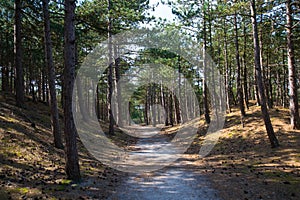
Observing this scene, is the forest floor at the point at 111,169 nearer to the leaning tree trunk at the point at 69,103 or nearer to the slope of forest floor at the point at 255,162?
the slope of forest floor at the point at 255,162

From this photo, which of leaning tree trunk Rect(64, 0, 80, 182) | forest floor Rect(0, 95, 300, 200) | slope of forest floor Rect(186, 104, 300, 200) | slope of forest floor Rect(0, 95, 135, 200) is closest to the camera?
slope of forest floor Rect(0, 95, 135, 200)

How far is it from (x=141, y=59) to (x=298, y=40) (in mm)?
13110

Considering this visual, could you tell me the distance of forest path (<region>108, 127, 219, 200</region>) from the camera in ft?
23.6

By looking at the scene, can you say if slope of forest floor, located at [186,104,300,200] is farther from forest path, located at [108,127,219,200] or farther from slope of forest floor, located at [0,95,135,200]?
slope of forest floor, located at [0,95,135,200]

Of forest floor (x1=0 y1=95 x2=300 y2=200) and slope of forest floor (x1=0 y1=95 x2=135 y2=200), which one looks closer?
slope of forest floor (x1=0 y1=95 x2=135 y2=200)

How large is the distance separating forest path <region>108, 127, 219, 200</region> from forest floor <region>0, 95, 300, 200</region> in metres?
0.29

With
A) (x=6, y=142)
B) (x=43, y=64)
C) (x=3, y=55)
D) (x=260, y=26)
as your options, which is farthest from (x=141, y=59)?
(x=6, y=142)

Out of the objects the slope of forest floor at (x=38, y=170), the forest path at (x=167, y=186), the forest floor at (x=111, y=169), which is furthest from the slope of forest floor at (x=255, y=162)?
the slope of forest floor at (x=38, y=170)

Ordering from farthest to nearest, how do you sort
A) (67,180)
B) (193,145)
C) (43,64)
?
(43,64), (193,145), (67,180)

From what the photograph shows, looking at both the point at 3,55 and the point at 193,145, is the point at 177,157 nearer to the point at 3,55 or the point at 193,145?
the point at 193,145

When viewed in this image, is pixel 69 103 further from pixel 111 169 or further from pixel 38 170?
pixel 111 169

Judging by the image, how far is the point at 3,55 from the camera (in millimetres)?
23000

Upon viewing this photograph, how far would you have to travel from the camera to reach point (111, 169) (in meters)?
10.7

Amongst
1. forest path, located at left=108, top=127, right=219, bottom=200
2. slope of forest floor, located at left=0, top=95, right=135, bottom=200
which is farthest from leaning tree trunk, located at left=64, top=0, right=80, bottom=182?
forest path, located at left=108, top=127, right=219, bottom=200
